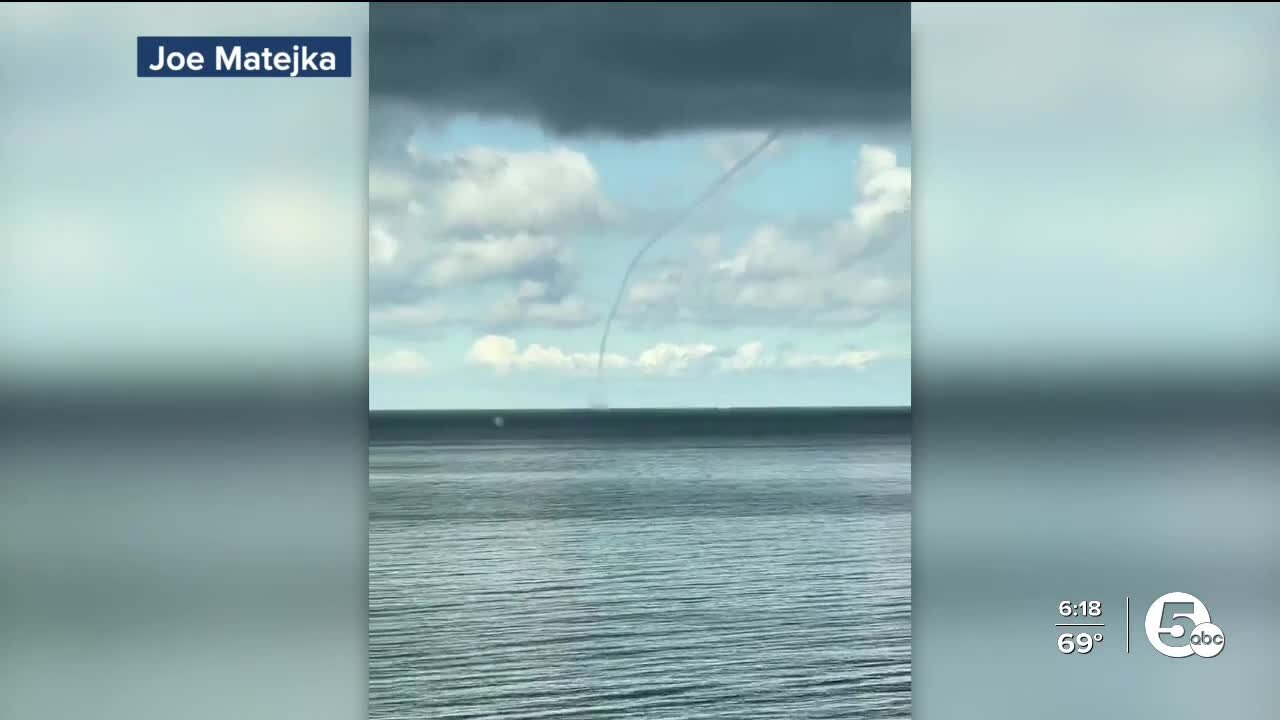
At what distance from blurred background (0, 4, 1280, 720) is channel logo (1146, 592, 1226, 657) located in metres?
0.04

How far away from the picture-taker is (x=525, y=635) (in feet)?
9.91

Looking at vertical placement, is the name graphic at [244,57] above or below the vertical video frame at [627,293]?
above

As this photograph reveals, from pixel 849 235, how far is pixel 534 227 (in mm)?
936

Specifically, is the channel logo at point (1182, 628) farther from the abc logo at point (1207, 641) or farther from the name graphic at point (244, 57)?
the name graphic at point (244, 57)

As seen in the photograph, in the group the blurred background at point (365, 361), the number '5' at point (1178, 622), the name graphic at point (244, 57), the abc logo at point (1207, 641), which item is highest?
the name graphic at point (244, 57)

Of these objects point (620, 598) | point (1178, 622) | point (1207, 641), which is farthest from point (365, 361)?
point (1207, 641)

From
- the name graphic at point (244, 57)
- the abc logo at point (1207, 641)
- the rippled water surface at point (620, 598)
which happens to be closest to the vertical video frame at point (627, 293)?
the rippled water surface at point (620, 598)

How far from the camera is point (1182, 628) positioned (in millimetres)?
3031

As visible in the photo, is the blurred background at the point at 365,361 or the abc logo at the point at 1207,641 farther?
the abc logo at the point at 1207,641

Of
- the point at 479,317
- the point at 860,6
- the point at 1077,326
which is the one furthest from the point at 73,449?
the point at 1077,326

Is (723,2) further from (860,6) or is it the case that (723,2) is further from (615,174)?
(615,174)

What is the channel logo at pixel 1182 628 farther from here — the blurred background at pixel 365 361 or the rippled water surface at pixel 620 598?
the rippled water surface at pixel 620 598

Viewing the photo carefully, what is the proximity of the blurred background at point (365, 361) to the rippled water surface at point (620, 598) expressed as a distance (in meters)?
0.11

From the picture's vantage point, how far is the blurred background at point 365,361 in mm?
2926
